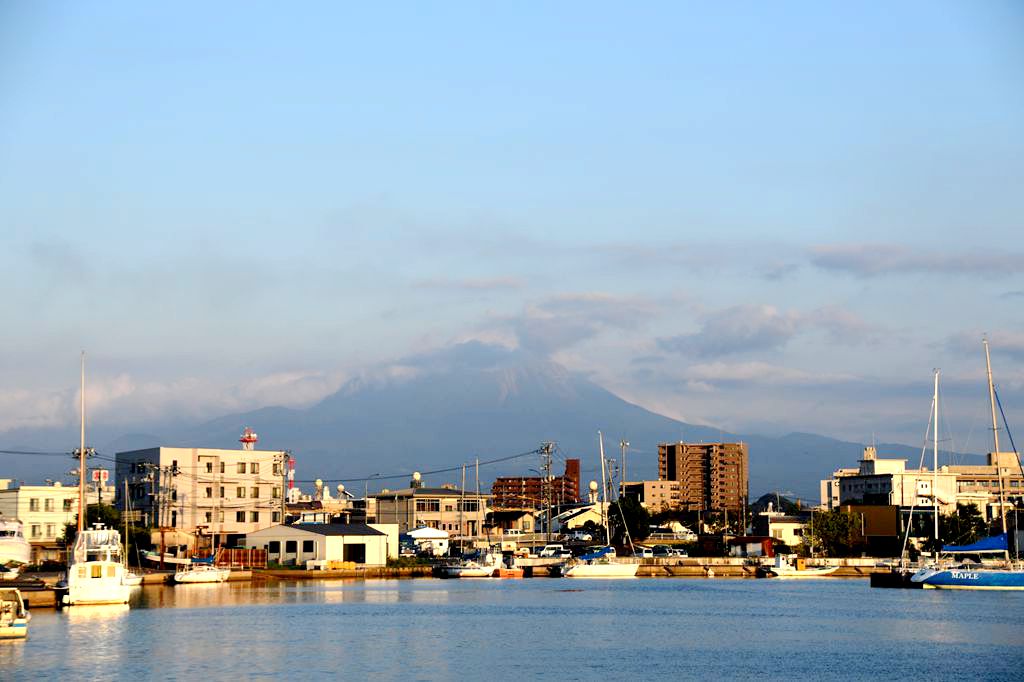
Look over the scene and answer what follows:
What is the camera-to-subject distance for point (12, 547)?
8325 cm

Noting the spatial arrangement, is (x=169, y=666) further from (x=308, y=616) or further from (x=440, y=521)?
(x=440, y=521)

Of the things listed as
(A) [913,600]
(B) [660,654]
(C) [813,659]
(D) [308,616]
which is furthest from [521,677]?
(A) [913,600]

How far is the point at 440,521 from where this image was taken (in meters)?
133

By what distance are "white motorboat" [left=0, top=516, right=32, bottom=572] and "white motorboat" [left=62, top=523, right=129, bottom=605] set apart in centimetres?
1920

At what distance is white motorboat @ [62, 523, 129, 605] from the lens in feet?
207

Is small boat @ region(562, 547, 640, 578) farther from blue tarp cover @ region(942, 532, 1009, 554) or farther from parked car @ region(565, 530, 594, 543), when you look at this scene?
parked car @ region(565, 530, 594, 543)

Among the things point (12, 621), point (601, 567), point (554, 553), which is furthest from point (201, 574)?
point (554, 553)

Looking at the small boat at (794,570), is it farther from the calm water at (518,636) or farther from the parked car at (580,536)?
the parked car at (580,536)

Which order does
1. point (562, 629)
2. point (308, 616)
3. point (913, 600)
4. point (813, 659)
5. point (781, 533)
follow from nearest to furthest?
point (813, 659)
point (562, 629)
point (308, 616)
point (913, 600)
point (781, 533)

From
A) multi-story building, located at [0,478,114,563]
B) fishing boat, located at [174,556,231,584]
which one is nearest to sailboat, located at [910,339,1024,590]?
fishing boat, located at [174,556,231,584]

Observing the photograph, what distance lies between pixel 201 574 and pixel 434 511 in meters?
48.0

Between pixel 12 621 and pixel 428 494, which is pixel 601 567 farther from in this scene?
pixel 12 621

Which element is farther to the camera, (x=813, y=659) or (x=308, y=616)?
(x=308, y=616)

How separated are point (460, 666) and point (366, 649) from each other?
18.9ft
